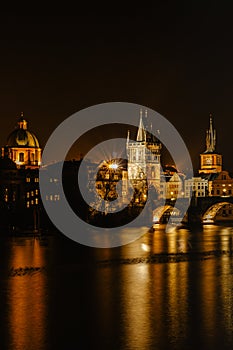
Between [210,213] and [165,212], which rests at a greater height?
[165,212]

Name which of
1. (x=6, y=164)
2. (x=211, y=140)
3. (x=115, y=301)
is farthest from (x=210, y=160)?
(x=115, y=301)

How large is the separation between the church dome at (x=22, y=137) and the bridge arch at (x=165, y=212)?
2930cm

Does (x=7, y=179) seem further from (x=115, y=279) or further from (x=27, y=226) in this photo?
(x=115, y=279)

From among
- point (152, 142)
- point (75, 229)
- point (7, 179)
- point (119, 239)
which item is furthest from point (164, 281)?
point (152, 142)

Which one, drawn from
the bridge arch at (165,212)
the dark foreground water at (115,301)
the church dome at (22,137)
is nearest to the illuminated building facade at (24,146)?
the church dome at (22,137)

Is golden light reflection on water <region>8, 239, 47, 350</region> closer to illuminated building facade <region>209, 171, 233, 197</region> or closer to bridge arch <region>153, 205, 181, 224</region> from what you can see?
bridge arch <region>153, 205, 181, 224</region>

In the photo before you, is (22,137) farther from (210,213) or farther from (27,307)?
(27,307)

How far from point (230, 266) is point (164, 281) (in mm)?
7131

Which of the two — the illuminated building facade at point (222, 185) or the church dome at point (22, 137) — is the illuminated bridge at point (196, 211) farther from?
the illuminated building facade at point (222, 185)

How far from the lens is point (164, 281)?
3152 cm

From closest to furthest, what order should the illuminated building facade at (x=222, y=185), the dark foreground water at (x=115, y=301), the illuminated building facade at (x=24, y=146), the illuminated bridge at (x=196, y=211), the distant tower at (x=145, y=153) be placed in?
the dark foreground water at (x=115, y=301) < the illuminated bridge at (x=196, y=211) < the illuminated building facade at (x=24, y=146) < the illuminated building facade at (x=222, y=185) < the distant tower at (x=145, y=153)

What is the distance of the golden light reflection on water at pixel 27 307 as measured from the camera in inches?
823

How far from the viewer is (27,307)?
995 inches

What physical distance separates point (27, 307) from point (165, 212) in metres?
85.1
